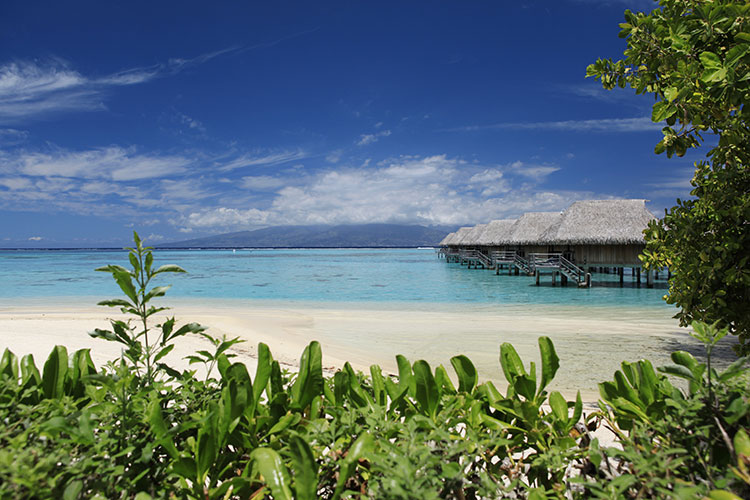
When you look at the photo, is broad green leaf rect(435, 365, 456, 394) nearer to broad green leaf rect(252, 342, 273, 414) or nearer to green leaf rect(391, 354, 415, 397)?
green leaf rect(391, 354, 415, 397)

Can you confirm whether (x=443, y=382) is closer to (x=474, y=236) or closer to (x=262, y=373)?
(x=262, y=373)

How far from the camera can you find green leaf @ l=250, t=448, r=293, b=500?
843mm

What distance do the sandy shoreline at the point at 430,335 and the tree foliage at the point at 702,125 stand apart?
2148mm

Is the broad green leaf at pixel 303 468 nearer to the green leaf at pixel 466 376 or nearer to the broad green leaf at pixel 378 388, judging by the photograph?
the broad green leaf at pixel 378 388

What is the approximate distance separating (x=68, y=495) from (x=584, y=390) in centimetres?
594

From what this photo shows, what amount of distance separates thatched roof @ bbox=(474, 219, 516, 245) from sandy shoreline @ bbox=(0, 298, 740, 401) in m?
25.6

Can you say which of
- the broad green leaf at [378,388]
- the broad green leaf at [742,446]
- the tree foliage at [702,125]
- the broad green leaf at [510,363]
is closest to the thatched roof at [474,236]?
the tree foliage at [702,125]

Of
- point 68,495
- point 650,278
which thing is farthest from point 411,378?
point 650,278

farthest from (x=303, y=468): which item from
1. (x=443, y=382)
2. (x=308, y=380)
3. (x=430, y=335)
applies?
(x=430, y=335)

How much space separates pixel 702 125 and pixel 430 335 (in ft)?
24.7

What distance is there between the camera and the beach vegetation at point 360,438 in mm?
828

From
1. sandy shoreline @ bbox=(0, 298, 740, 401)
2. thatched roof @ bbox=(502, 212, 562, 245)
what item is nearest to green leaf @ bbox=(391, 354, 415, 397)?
sandy shoreline @ bbox=(0, 298, 740, 401)

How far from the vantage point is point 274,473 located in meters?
0.87

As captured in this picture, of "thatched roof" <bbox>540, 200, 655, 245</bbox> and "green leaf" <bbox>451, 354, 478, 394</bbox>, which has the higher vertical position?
"thatched roof" <bbox>540, 200, 655, 245</bbox>
